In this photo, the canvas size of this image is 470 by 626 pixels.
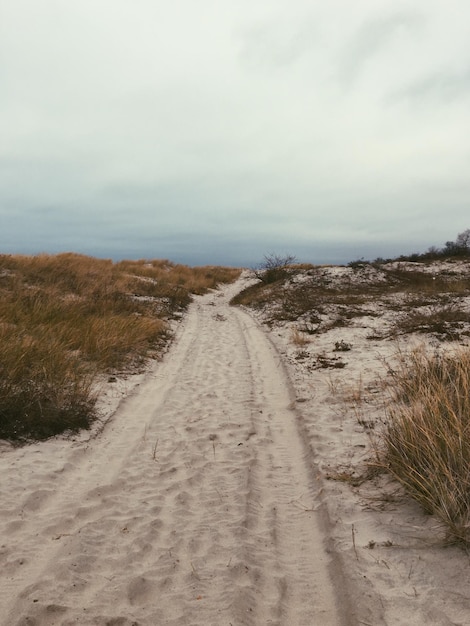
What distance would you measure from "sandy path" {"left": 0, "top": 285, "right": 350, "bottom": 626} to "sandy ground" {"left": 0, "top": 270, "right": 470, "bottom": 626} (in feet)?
0.04

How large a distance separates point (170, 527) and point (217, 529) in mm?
401

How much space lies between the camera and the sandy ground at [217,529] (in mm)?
2492

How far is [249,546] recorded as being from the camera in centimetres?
312

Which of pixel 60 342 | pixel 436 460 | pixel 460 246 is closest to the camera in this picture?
pixel 436 460

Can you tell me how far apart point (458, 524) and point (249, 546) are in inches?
61.2

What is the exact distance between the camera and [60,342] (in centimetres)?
796

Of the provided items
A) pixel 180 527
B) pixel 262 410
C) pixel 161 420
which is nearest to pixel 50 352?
pixel 161 420

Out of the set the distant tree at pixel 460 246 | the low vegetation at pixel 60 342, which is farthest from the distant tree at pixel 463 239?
the low vegetation at pixel 60 342

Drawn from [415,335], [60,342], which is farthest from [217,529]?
[415,335]

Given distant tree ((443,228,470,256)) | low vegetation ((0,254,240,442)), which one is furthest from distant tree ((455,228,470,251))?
low vegetation ((0,254,240,442))

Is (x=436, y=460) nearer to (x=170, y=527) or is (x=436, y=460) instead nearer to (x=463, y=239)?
(x=170, y=527)

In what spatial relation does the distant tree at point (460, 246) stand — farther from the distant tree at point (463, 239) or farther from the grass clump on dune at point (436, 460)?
the grass clump on dune at point (436, 460)

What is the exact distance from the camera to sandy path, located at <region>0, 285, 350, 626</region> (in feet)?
→ 8.25

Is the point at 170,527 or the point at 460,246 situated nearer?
the point at 170,527
